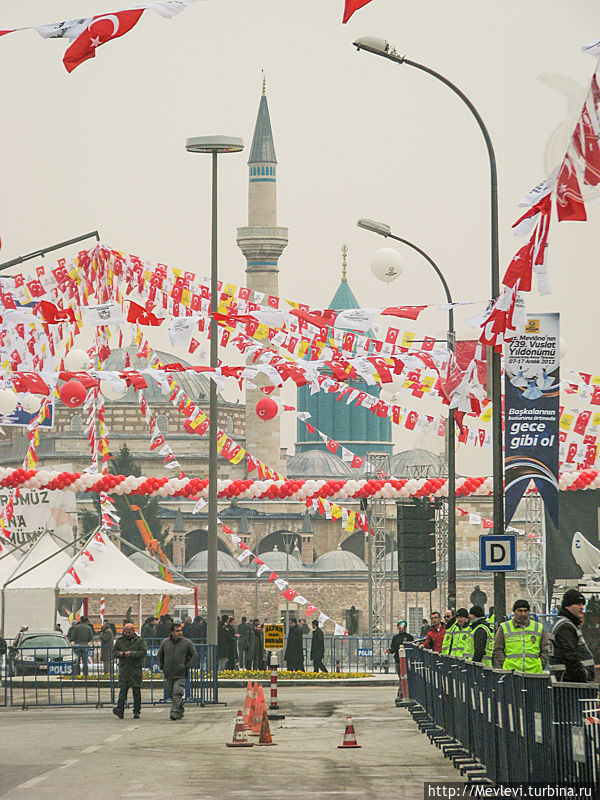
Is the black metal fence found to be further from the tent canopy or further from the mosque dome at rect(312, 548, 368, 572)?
the mosque dome at rect(312, 548, 368, 572)

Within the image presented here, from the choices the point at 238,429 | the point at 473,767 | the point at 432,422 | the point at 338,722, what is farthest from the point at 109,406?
the point at 473,767

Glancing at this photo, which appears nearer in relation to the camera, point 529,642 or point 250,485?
point 529,642

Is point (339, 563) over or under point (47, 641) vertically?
over

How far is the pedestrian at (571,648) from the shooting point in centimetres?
1213

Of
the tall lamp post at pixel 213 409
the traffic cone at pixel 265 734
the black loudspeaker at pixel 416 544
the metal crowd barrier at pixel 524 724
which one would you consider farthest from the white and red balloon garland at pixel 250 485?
the metal crowd barrier at pixel 524 724

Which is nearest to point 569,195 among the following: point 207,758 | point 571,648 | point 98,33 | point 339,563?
point 571,648

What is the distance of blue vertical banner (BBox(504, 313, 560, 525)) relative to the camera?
67.6 ft

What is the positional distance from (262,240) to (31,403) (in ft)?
150

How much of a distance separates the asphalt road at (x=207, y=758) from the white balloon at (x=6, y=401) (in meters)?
13.2

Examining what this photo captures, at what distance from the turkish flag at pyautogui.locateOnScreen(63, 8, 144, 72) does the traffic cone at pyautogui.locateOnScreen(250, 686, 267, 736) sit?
360 inches

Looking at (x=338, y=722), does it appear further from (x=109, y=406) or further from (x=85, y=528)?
(x=109, y=406)

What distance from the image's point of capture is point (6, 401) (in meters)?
36.6

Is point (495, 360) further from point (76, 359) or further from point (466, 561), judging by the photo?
point (466, 561)

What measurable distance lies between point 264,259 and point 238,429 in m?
20.7
